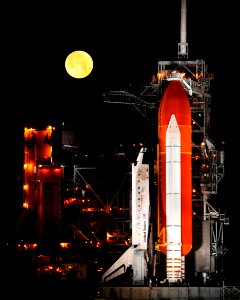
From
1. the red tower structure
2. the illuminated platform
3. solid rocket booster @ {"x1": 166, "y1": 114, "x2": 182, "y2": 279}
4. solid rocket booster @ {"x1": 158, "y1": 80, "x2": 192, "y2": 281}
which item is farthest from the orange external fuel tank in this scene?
the red tower structure

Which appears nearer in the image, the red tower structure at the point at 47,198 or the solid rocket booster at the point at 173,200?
the solid rocket booster at the point at 173,200

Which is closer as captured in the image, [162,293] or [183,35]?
[162,293]

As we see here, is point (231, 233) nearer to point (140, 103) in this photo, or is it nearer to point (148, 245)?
point (140, 103)

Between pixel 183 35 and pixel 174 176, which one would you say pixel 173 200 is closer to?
pixel 174 176

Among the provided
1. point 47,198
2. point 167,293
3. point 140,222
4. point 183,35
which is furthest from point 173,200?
point 47,198

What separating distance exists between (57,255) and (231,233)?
27830 mm

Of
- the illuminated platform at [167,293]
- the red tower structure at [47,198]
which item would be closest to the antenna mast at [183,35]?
the red tower structure at [47,198]

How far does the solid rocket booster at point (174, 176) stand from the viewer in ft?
220

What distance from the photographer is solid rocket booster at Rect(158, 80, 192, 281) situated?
220ft

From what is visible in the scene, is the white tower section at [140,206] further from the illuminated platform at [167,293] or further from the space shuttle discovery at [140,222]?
the illuminated platform at [167,293]

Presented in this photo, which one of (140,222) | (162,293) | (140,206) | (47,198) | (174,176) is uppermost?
(47,198)

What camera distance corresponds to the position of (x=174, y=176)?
6806 cm

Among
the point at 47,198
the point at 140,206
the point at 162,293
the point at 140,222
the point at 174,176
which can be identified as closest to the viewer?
the point at 162,293

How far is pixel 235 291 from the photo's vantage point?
65.2 meters
